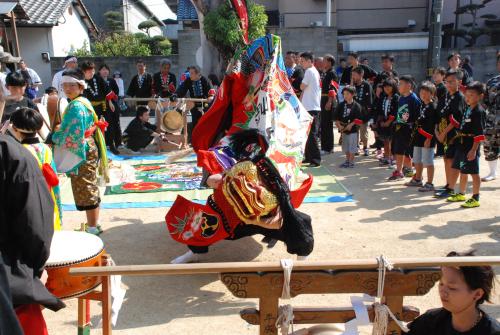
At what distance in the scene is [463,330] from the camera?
6.56ft

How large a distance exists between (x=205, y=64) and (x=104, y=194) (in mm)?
5238

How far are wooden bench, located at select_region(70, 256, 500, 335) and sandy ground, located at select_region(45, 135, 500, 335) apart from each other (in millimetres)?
1131

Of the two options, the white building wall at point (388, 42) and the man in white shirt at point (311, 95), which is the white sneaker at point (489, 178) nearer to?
the man in white shirt at point (311, 95)

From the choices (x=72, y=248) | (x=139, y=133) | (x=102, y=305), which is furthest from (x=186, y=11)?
(x=102, y=305)

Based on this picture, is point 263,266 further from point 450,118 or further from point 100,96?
point 100,96

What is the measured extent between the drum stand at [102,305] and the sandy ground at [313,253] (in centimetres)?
27

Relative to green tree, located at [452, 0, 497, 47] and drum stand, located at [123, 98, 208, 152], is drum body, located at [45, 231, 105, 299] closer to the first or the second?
drum stand, located at [123, 98, 208, 152]

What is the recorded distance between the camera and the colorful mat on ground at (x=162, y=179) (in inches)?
265

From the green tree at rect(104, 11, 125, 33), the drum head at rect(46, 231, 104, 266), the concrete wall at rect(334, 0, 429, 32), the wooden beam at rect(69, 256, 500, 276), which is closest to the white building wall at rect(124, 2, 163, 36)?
the green tree at rect(104, 11, 125, 33)

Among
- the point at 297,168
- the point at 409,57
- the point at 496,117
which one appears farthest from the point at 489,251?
the point at 409,57

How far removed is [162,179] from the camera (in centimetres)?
729

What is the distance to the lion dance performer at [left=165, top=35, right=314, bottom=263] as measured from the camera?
3553 mm

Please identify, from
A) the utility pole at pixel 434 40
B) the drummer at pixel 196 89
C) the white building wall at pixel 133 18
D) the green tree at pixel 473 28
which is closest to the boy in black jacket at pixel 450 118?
the drummer at pixel 196 89

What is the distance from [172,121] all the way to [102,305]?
24.0 feet
